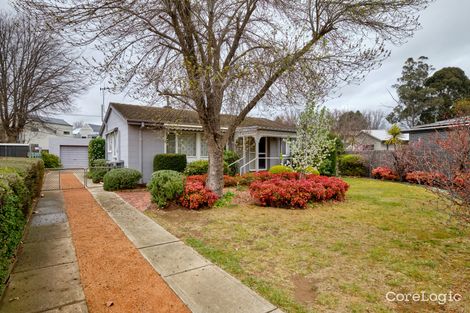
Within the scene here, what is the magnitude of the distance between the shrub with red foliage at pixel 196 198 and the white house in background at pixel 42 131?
20.0m

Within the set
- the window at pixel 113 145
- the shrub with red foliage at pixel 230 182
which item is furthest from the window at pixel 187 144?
the window at pixel 113 145

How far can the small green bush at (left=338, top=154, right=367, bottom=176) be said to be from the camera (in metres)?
18.0

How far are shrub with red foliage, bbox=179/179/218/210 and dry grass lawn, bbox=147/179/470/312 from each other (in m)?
0.37

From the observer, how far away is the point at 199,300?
9.47ft

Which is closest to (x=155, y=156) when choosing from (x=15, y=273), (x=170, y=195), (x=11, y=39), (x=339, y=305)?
(x=170, y=195)

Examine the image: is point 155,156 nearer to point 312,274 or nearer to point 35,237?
point 35,237

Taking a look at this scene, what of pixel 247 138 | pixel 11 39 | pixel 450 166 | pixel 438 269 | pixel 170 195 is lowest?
pixel 438 269

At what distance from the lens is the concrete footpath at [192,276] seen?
280cm

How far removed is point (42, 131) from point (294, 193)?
2932cm

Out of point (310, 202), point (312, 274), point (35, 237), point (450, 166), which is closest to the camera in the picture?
point (312, 274)

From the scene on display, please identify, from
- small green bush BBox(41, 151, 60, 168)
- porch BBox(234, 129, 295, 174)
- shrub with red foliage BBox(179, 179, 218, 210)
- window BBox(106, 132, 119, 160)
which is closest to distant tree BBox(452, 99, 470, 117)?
shrub with red foliage BBox(179, 179, 218, 210)

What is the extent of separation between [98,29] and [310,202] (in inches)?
313

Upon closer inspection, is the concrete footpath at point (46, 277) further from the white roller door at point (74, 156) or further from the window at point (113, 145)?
the white roller door at point (74, 156)

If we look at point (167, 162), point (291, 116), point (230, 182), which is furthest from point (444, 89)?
point (167, 162)
